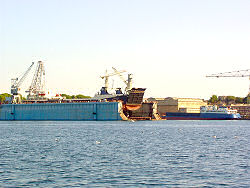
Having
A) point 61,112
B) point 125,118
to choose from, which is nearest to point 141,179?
point 125,118

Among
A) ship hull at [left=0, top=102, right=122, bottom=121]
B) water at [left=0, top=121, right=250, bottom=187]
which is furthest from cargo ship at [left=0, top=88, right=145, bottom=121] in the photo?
water at [left=0, top=121, right=250, bottom=187]

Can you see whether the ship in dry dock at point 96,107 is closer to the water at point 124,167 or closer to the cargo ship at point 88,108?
the cargo ship at point 88,108

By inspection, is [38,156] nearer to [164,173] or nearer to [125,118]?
[164,173]

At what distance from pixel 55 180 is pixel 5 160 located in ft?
40.1

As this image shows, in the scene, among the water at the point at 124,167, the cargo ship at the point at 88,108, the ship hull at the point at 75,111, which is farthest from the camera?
the ship hull at the point at 75,111

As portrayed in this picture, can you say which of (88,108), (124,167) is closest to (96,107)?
(88,108)

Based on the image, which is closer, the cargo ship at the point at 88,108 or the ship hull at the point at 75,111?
the cargo ship at the point at 88,108

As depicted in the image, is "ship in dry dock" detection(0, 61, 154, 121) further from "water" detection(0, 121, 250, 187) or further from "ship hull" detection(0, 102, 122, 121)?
"water" detection(0, 121, 250, 187)

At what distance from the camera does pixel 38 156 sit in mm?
47125

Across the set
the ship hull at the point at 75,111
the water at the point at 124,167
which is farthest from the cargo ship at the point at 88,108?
the water at the point at 124,167

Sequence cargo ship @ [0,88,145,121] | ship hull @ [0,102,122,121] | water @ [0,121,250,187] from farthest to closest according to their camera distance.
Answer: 1. ship hull @ [0,102,122,121]
2. cargo ship @ [0,88,145,121]
3. water @ [0,121,250,187]

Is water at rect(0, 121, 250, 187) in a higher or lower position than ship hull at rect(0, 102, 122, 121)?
lower

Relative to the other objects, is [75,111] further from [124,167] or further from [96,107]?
[124,167]

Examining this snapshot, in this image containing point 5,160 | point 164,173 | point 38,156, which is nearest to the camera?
point 164,173
